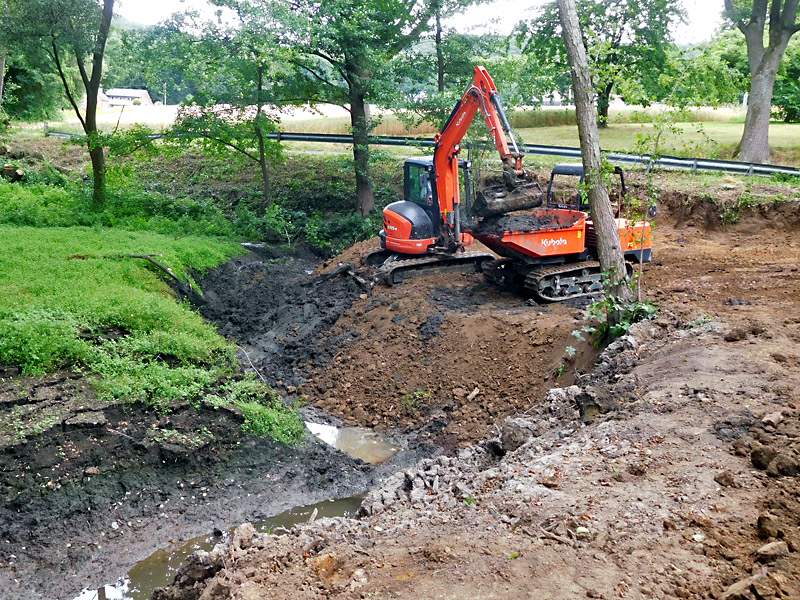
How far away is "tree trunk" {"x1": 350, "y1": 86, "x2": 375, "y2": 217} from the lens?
19.3 m

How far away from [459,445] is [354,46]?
40.3 feet

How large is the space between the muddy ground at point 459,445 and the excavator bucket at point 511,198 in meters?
1.77

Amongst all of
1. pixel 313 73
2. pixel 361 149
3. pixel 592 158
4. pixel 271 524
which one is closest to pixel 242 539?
pixel 271 524

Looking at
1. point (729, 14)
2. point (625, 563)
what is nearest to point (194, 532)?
point (625, 563)

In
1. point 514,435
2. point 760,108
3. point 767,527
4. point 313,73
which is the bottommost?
point 514,435

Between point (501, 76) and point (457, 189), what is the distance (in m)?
6.35

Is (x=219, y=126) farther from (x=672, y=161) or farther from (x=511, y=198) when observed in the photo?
(x=672, y=161)

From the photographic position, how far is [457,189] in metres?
13.7

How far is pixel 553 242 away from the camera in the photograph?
41.5 feet

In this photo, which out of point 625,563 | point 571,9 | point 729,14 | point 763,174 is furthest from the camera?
point 729,14

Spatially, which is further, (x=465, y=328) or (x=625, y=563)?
(x=465, y=328)

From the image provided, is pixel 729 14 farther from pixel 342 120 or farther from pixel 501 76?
pixel 342 120

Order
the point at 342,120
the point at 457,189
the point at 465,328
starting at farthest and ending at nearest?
the point at 342,120 < the point at 457,189 < the point at 465,328

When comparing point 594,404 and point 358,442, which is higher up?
point 594,404
